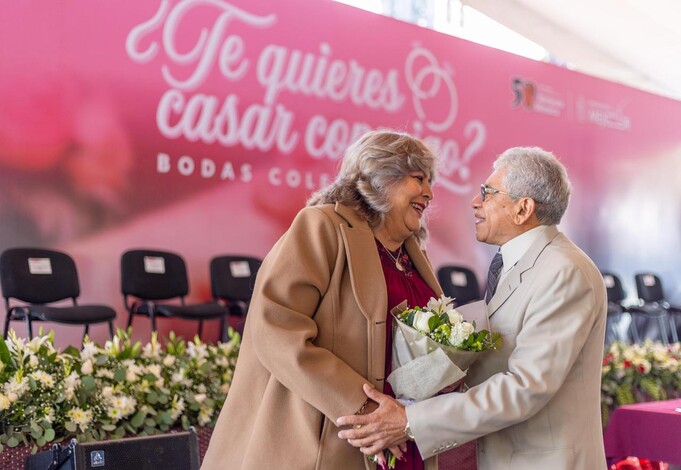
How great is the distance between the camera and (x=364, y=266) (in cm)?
224

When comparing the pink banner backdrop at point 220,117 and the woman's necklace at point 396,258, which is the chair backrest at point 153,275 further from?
the woman's necklace at point 396,258

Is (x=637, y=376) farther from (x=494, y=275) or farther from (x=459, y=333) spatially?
(x=459, y=333)

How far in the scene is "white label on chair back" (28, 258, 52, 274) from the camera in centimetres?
559

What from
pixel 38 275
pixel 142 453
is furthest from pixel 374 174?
pixel 38 275

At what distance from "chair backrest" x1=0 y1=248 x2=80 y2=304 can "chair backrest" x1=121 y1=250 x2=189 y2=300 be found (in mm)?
375

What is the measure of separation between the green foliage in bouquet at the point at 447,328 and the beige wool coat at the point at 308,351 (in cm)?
12

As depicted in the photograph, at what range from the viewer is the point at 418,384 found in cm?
212

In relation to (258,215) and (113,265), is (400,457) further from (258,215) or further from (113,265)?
(258,215)

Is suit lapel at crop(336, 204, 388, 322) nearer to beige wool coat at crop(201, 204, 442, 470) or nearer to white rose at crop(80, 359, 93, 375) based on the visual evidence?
beige wool coat at crop(201, 204, 442, 470)

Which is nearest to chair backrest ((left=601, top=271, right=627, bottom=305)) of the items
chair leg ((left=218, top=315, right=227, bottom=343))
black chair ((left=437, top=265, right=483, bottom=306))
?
black chair ((left=437, top=265, right=483, bottom=306))

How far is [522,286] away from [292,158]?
17.1ft

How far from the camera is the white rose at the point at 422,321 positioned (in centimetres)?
209

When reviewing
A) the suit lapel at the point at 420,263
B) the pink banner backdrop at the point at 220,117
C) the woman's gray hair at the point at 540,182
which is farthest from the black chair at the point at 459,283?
the woman's gray hair at the point at 540,182

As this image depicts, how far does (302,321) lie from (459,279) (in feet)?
19.7
